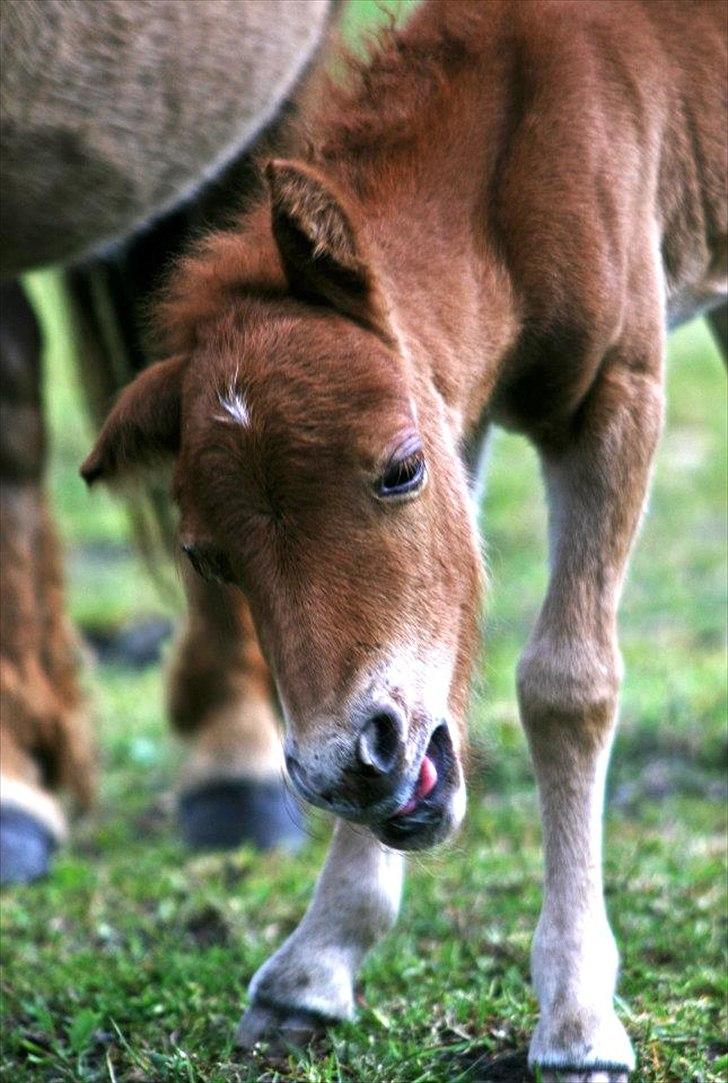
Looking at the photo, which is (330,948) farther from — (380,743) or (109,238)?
(109,238)

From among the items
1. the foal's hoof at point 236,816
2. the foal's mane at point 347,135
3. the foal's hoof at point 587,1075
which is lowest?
the foal's hoof at point 236,816

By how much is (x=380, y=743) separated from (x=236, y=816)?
9.63 feet

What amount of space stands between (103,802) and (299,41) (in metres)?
2.83

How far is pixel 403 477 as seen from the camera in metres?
2.82

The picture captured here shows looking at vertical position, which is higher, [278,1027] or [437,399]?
[437,399]

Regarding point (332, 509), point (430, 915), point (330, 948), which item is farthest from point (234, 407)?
point (430, 915)

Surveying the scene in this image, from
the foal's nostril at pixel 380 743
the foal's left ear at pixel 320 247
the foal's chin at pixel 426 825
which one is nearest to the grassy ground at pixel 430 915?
the foal's chin at pixel 426 825

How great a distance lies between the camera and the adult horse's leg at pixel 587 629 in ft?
11.2

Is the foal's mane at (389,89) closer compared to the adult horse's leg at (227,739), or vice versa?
the foal's mane at (389,89)

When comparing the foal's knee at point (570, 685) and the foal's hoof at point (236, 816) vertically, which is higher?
the foal's knee at point (570, 685)

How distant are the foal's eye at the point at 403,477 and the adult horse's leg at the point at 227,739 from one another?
2491 mm

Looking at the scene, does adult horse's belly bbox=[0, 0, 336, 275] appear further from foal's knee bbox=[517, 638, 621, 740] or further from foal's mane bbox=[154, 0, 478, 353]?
foal's knee bbox=[517, 638, 621, 740]

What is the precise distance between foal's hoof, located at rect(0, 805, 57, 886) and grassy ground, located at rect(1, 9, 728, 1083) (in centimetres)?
9

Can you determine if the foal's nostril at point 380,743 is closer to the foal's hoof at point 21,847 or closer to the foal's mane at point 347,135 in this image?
A: the foal's mane at point 347,135
